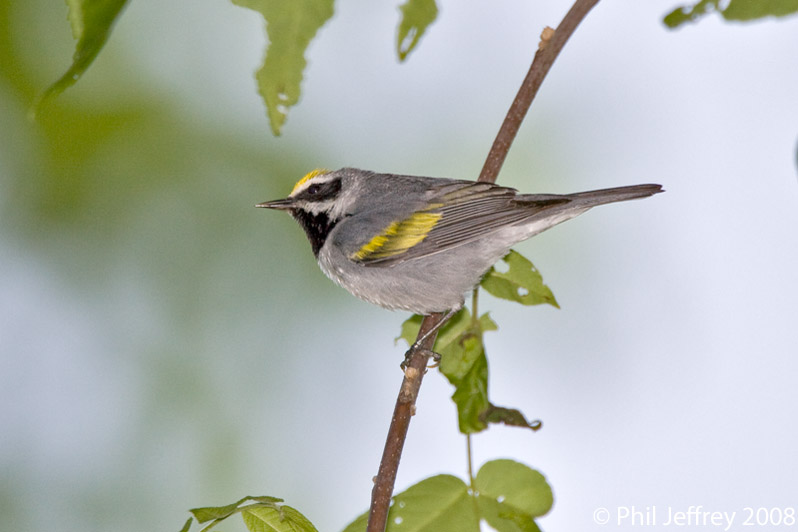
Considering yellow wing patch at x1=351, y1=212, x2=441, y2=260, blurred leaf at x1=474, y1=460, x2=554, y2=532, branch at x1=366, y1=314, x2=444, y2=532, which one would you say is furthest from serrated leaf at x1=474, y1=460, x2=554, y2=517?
yellow wing patch at x1=351, y1=212, x2=441, y2=260

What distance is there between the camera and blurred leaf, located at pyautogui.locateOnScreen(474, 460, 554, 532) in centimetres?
189

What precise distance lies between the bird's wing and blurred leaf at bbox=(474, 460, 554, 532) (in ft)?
2.96

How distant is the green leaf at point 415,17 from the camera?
1558 millimetres

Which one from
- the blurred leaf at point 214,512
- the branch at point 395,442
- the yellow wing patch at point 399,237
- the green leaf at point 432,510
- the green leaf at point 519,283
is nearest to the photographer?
the blurred leaf at point 214,512

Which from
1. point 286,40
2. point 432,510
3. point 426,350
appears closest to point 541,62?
point 426,350

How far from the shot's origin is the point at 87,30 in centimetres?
108

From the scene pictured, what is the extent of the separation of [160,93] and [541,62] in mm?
3670

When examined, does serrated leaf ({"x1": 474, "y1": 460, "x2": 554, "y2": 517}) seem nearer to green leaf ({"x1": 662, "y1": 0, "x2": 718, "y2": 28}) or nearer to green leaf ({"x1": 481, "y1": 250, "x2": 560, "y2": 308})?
green leaf ({"x1": 481, "y1": 250, "x2": 560, "y2": 308})

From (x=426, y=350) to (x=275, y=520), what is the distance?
0.81 meters

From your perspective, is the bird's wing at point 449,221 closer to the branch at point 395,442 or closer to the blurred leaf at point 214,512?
the branch at point 395,442

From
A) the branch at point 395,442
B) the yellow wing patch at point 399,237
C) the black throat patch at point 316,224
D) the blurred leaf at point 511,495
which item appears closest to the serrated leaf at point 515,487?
the blurred leaf at point 511,495

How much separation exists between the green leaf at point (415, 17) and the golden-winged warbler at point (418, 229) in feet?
3.27

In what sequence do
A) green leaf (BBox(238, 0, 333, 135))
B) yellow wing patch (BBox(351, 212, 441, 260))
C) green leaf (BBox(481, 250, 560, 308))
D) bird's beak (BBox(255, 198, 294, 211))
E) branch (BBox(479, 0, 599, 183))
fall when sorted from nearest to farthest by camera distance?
green leaf (BBox(238, 0, 333, 135))
branch (BBox(479, 0, 599, 183))
green leaf (BBox(481, 250, 560, 308))
yellow wing patch (BBox(351, 212, 441, 260))
bird's beak (BBox(255, 198, 294, 211))

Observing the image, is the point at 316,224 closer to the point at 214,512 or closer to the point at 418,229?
the point at 418,229
